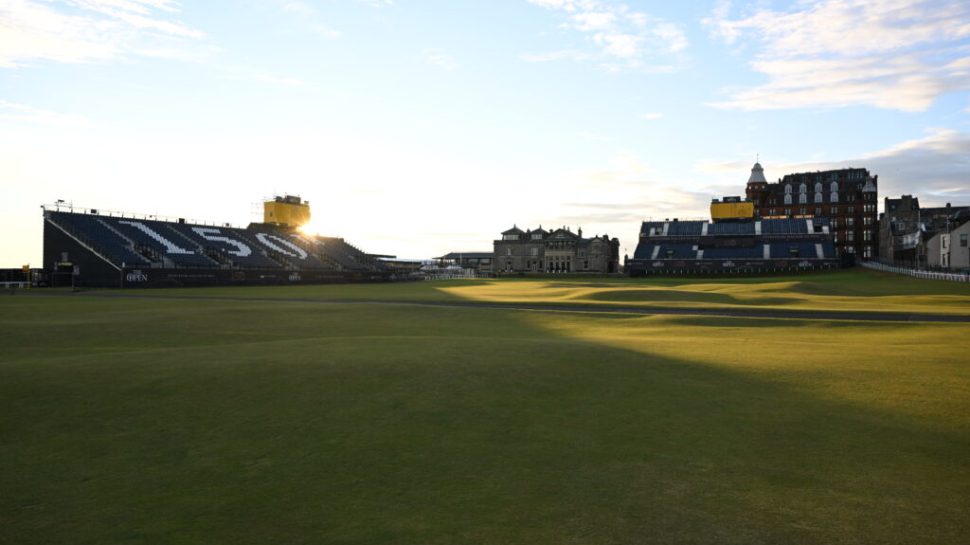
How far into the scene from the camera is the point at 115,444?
33.7 feet

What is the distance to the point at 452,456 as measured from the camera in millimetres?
9430

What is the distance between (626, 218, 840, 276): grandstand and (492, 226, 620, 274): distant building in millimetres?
19447

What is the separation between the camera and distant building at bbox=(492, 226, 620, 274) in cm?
16438

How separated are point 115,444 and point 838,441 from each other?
11461 millimetres

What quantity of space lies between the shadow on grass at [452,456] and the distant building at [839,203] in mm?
161341

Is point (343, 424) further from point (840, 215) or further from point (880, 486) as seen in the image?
point (840, 215)

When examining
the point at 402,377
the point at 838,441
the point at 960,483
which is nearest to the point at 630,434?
the point at 838,441

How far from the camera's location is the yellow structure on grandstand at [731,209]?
150250 millimetres

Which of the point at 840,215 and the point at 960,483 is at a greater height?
the point at 840,215

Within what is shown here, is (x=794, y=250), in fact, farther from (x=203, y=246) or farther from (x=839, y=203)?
(x=203, y=246)

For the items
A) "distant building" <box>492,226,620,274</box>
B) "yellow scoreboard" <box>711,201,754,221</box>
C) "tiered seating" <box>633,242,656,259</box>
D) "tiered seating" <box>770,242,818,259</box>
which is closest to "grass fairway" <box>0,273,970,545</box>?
"tiered seating" <box>770,242,818,259</box>

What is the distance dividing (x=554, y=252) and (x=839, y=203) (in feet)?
237

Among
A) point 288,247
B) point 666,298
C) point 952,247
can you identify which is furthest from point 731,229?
point 666,298

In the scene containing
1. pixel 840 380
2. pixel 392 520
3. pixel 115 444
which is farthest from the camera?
pixel 840 380
